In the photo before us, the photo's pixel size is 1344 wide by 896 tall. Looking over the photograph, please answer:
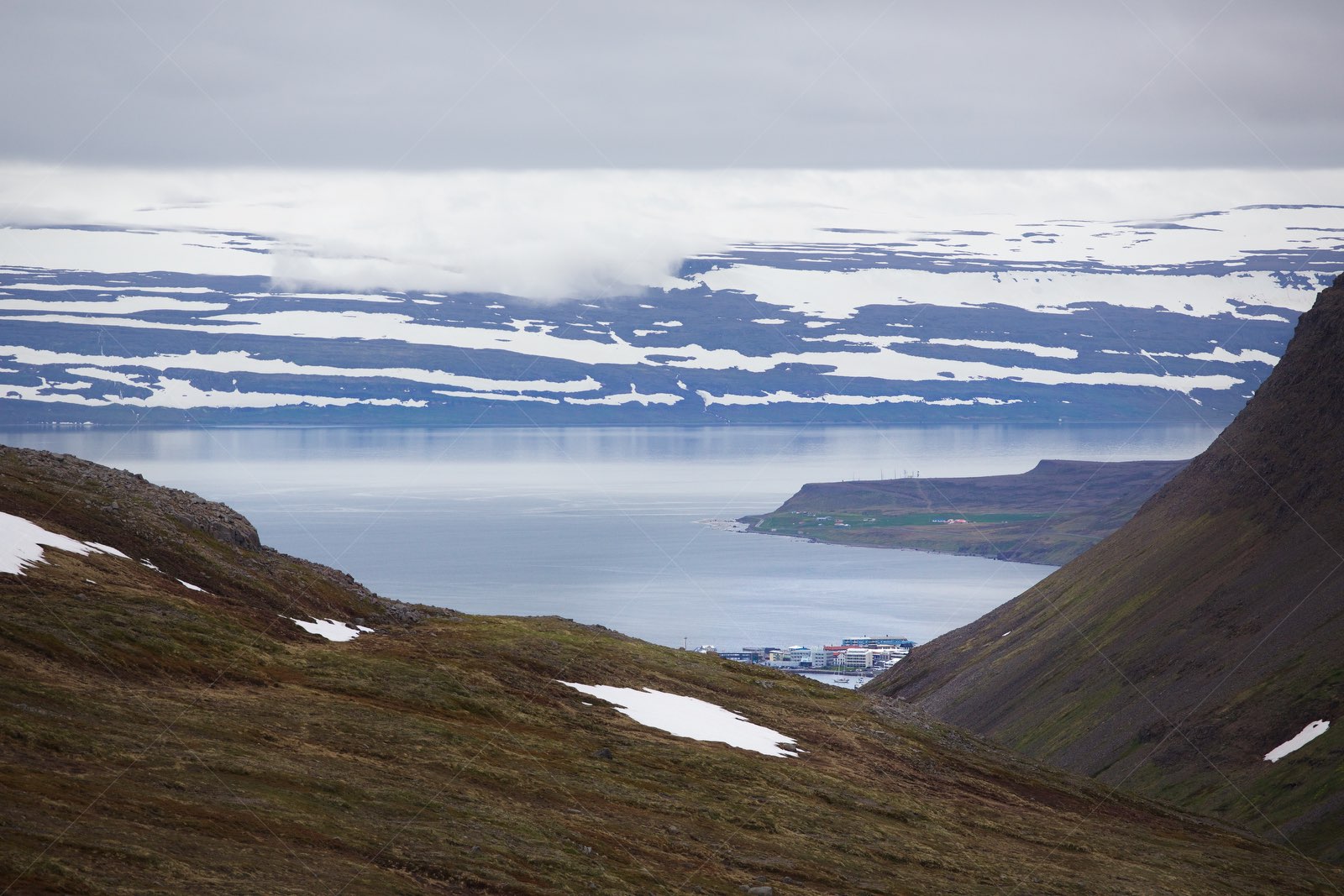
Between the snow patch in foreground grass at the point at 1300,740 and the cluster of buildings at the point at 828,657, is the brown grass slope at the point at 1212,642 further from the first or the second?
the cluster of buildings at the point at 828,657

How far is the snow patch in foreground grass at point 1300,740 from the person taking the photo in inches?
3037

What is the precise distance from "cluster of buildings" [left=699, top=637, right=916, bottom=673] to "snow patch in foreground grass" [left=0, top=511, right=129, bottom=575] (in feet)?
349

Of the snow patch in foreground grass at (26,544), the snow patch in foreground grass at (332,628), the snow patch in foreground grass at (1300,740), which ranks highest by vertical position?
the snow patch in foreground grass at (26,544)

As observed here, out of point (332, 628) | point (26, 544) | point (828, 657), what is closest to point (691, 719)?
point (332, 628)

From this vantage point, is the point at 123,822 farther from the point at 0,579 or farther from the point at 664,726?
the point at 664,726

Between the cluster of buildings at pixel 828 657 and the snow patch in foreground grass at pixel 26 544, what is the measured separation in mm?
106413

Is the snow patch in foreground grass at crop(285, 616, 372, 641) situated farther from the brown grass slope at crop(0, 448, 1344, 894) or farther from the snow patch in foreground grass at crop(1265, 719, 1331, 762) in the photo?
the snow patch in foreground grass at crop(1265, 719, 1331, 762)

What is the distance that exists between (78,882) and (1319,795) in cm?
6850

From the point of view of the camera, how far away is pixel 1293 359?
121m

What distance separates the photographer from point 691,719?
1729 inches

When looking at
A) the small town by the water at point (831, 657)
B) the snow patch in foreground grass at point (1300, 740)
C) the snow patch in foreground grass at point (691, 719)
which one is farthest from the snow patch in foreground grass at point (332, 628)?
the small town by the water at point (831, 657)

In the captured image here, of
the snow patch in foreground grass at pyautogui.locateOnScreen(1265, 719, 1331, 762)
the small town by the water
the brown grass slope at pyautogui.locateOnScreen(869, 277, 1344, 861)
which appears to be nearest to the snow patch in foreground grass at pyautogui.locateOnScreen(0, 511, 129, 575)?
the brown grass slope at pyautogui.locateOnScreen(869, 277, 1344, 861)

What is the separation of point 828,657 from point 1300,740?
76.3 meters

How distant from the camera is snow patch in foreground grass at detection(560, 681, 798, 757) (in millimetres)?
Result: 41844
